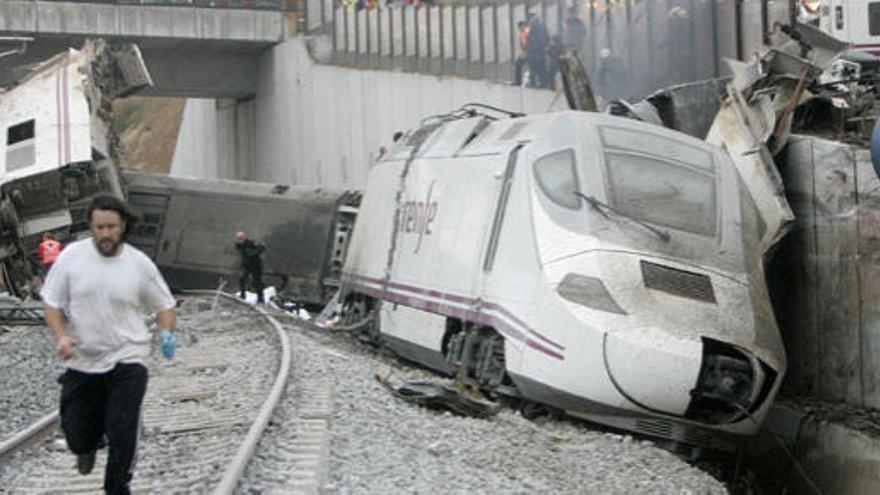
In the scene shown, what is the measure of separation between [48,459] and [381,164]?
920 centimetres

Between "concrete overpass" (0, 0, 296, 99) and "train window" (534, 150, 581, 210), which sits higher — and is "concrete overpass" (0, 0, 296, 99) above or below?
above

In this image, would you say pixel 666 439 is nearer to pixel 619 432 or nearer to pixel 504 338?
pixel 619 432

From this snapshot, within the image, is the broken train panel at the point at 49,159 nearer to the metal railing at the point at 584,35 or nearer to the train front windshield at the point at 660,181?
the metal railing at the point at 584,35

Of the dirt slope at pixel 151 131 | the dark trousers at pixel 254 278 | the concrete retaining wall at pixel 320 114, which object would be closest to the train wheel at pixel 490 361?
the concrete retaining wall at pixel 320 114

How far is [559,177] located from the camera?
38.5 feet

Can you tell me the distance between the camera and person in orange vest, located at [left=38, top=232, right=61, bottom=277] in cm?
2198

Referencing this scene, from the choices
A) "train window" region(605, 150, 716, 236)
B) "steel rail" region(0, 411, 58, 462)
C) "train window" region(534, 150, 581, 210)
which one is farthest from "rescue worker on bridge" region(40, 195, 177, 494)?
"train window" region(605, 150, 716, 236)

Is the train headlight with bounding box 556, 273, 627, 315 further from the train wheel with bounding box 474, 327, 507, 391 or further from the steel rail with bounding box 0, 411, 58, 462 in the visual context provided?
the steel rail with bounding box 0, 411, 58, 462

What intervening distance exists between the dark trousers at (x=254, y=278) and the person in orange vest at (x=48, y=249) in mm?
3972

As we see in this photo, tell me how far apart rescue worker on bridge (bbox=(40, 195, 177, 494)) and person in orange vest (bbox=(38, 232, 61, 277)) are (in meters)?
15.8

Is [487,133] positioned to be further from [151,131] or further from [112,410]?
[151,131]

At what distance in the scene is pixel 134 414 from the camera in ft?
21.9

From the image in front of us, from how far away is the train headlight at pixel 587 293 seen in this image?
1034cm

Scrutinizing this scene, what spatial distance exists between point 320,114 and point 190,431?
28.3 m
